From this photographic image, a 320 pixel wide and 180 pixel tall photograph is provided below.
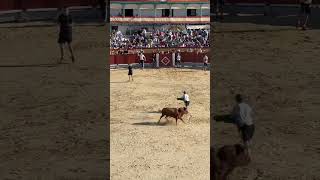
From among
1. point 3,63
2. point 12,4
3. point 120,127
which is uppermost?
point 12,4

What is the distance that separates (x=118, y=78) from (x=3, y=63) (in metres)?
4.99

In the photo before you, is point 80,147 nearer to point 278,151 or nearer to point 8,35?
point 278,151

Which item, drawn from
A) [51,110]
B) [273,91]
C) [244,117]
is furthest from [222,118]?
[273,91]

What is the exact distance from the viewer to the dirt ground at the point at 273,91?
10852mm

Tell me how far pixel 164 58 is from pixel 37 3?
8.95 m

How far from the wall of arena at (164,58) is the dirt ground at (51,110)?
254cm

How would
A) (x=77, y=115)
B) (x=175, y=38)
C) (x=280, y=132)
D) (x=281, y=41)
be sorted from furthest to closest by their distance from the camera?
(x=175, y=38)
(x=281, y=41)
(x=77, y=115)
(x=280, y=132)

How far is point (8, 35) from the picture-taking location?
26234 millimetres

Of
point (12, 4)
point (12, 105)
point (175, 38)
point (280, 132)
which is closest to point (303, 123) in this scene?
point (280, 132)

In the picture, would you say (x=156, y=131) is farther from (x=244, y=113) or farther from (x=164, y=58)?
(x=164, y=58)

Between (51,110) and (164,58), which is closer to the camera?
(51,110)

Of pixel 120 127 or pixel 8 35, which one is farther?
pixel 8 35

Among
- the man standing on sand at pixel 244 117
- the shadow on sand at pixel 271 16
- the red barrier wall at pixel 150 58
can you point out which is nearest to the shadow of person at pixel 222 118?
the man standing on sand at pixel 244 117

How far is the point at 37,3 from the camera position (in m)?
33.1
